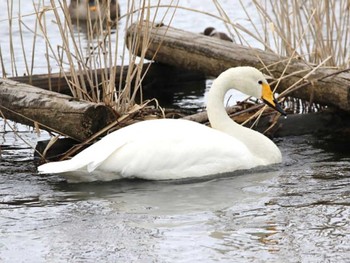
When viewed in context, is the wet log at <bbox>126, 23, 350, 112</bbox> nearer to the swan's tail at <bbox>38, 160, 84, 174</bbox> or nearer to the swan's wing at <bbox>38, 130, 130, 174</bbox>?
the swan's wing at <bbox>38, 130, 130, 174</bbox>

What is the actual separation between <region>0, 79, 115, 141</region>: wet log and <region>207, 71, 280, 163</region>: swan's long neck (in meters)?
Result: 0.81

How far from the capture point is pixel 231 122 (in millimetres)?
7926

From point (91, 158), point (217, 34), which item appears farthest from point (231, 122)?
point (217, 34)

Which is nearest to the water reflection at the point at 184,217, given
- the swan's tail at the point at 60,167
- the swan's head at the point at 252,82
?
the swan's tail at the point at 60,167

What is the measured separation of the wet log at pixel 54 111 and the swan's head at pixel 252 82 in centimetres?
101

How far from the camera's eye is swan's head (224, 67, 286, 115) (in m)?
7.95

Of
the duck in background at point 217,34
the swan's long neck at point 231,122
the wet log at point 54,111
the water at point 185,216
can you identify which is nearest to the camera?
the water at point 185,216

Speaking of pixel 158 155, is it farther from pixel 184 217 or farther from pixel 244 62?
pixel 244 62

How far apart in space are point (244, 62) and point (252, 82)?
146cm

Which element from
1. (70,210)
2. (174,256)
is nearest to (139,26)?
(70,210)

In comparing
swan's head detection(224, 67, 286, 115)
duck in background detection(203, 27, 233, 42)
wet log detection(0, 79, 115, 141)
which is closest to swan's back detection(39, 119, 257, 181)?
wet log detection(0, 79, 115, 141)

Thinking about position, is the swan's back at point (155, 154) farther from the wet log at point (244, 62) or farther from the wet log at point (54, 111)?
the wet log at point (244, 62)

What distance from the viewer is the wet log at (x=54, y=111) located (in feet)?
25.2

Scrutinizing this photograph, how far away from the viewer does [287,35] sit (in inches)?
368
